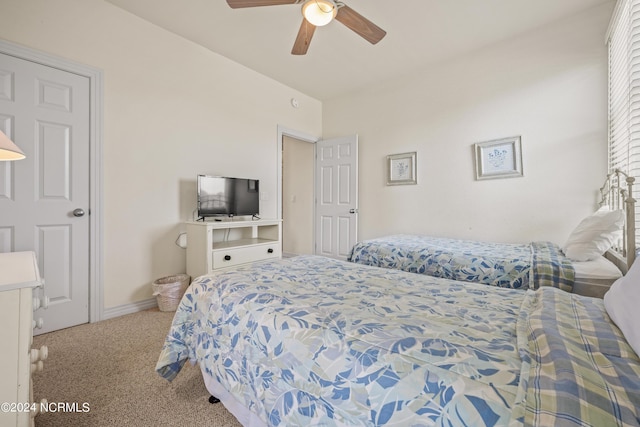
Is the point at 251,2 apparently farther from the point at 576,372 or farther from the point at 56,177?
the point at 576,372

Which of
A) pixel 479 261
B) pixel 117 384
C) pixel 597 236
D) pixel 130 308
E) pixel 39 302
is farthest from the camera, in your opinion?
pixel 130 308

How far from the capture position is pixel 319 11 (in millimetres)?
1969

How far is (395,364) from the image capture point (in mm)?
692

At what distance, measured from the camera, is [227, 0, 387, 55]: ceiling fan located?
6.28 ft

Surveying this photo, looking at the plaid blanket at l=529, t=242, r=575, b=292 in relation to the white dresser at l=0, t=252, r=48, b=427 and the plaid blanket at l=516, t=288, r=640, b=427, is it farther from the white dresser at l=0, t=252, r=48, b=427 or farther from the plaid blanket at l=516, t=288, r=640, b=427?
the white dresser at l=0, t=252, r=48, b=427

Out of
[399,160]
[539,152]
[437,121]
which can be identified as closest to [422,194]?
[399,160]

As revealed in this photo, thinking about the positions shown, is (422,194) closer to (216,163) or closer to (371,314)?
(216,163)

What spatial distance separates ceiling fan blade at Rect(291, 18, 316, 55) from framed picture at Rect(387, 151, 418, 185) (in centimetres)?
193

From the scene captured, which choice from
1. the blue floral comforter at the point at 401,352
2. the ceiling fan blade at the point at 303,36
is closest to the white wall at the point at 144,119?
the ceiling fan blade at the point at 303,36

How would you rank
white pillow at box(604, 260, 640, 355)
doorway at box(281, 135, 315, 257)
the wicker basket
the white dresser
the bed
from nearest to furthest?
white pillow at box(604, 260, 640, 355)
the white dresser
the bed
the wicker basket
doorway at box(281, 135, 315, 257)

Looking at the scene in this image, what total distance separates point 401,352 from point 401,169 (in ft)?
10.9

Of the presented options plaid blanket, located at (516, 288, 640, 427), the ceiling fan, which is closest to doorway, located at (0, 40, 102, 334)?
the ceiling fan

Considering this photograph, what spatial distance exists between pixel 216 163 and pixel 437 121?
278 cm

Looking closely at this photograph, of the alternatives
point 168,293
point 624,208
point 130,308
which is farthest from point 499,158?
point 130,308
